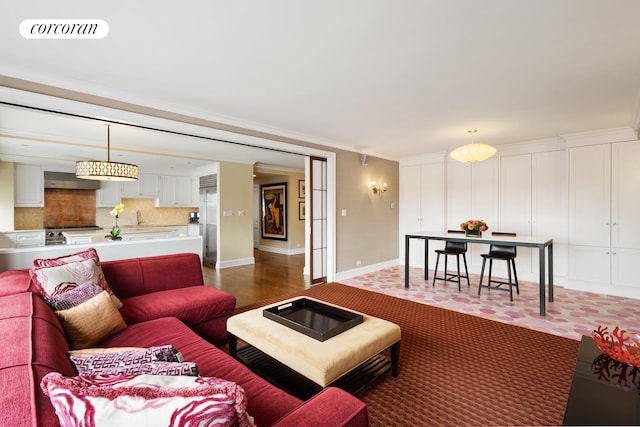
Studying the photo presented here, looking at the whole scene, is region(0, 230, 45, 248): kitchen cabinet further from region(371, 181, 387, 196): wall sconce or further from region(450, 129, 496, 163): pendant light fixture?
region(450, 129, 496, 163): pendant light fixture

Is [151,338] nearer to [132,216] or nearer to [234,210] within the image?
[234,210]

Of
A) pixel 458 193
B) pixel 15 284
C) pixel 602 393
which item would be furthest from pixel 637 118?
pixel 15 284

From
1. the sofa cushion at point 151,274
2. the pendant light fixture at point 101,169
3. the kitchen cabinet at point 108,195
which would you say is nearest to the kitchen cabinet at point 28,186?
the kitchen cabinet at point 108,195

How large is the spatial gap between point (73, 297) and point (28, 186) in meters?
6.17

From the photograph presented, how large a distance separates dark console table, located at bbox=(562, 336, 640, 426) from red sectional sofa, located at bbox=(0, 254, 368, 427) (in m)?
0.91

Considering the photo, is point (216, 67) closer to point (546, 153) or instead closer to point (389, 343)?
point (389, 343)

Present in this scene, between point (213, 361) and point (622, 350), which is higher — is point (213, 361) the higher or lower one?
the lower one

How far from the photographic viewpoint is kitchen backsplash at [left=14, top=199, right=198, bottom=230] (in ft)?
20.5

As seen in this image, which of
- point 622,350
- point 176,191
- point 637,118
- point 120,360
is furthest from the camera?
point 176,191

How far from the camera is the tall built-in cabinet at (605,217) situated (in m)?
4.12

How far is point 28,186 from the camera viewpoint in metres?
6.10

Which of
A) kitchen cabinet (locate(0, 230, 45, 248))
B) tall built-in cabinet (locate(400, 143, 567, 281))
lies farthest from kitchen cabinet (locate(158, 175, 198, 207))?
tall built-in cabinet (locate(400, 143, 567, 281))

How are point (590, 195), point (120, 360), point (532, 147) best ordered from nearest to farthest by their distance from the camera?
point (120, 360), point (590, 195), point (532, 147)

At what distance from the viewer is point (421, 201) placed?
627 cm
